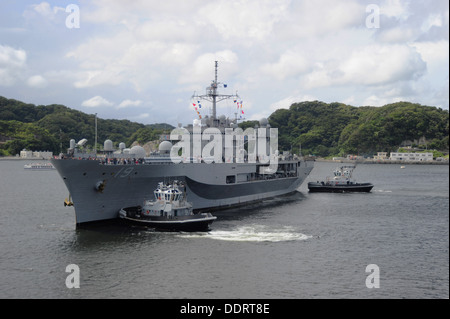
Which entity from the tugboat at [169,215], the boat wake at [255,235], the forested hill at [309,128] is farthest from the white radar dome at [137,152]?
the forested hill at [309,128]

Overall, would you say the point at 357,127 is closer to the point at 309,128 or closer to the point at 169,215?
the point at 309,128

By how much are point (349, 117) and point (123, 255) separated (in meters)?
165

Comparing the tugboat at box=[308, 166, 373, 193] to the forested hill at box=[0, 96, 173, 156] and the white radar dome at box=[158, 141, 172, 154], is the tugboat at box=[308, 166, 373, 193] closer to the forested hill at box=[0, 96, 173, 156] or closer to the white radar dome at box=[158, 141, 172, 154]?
the white radar dome at box=[158, 141, 172, 154]

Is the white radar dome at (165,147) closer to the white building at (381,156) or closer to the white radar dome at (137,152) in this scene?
the white radar dome at (137,152)

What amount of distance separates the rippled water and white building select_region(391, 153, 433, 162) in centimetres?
10290

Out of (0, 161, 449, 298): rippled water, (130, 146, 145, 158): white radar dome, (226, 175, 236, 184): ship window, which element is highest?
(130, 146, 145, 158): white radar dome

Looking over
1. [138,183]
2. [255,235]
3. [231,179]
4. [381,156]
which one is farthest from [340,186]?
[381,156]

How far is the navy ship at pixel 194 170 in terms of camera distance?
29.5m

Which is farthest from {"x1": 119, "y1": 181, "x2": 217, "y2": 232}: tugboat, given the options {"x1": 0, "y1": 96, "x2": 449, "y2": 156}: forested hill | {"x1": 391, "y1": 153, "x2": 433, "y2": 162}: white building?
{"x1": 391, "y1": 153, "x2": 433, "y2": 162}: white building

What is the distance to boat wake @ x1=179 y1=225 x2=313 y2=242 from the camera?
27.8 meters

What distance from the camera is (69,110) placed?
177750mm

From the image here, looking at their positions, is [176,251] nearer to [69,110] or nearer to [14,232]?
[14,232]

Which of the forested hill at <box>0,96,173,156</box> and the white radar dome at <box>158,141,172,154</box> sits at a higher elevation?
the forested hill at <box>0,96,173,156</box>

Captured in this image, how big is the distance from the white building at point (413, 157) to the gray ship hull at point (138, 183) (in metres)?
105
